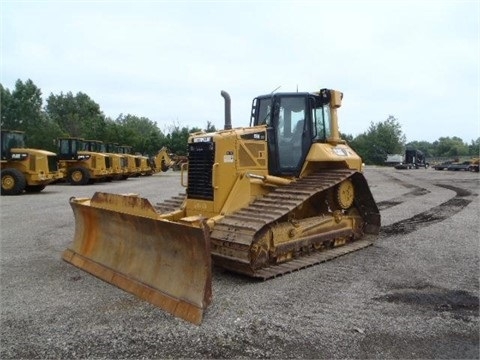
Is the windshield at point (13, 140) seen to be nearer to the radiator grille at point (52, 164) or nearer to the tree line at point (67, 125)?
the radiator grille at point (52, 164)

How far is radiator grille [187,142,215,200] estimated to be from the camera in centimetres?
680

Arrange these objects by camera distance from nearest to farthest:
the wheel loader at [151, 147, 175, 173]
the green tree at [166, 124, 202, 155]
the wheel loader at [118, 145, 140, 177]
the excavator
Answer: the excavator → the wheel loader at [118, 145, 140, 177] → the wheel loader at [151, 147, 175, 173] → the green tree at [166, 124, 202, 155]

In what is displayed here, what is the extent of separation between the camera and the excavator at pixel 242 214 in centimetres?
509

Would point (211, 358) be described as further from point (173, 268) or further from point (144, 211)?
point (144, 211)

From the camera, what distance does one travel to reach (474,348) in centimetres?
381

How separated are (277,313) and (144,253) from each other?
197 centimetres

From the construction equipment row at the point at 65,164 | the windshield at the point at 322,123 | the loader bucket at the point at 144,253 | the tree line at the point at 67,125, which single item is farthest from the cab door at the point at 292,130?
the tree line at the point at 67,125

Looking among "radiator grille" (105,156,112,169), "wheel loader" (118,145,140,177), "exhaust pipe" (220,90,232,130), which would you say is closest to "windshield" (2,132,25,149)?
"radiator grille" (105,156,112,169)

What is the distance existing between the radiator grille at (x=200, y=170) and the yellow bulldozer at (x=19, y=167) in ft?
45.3

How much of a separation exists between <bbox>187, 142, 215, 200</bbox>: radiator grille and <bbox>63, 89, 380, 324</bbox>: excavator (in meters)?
0.02

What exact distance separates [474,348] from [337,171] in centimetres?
421

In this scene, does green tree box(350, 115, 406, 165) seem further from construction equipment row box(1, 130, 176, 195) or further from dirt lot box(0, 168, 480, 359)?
dirt lot box(0, 168, 480, 359)

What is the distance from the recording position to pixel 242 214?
6.21 metres

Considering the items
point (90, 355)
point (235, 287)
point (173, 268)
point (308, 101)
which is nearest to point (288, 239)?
point (235, 287)
